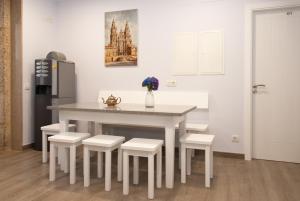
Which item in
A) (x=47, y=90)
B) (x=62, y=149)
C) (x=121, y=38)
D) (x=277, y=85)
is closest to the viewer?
(x=62, y=149)

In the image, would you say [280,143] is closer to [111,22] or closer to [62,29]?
[111,22]

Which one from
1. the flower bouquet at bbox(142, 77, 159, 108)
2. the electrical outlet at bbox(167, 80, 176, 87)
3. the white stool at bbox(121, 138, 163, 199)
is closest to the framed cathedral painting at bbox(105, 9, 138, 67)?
the electrical outlet at bbox(167, 80, 176, 87)

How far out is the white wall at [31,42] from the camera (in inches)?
163

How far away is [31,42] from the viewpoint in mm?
4266

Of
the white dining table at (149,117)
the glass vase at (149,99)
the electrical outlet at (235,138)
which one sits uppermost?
the glass vase at (149,99)

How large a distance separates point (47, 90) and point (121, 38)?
1.47m

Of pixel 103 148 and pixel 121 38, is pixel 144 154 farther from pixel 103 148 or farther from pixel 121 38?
pixel 121 38

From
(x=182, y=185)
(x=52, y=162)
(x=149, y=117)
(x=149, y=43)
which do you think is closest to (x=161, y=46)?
(x=149, y=43)

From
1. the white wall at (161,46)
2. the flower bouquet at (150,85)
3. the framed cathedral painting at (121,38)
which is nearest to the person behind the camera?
the flower bouquet at (150,85)

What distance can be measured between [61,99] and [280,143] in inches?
132

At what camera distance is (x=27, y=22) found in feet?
13.7

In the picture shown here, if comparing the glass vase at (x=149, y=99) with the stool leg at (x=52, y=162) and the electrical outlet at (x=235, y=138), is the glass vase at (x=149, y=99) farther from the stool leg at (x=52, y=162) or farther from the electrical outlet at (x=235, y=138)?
the electrical outlet at (x=235, y=138)

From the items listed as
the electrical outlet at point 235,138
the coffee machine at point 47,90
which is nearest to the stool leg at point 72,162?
the coffee machine at point 47,90

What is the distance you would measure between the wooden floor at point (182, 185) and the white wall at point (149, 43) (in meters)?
0.68
